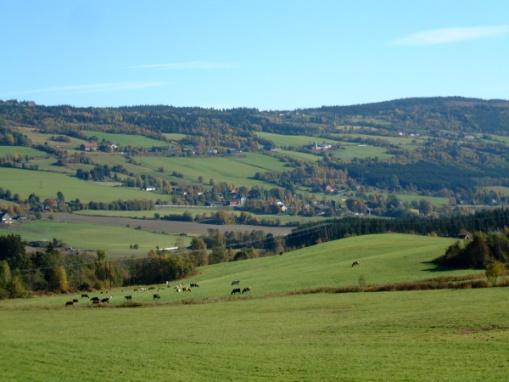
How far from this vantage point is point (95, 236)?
11569cm

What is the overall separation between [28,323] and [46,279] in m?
37.3

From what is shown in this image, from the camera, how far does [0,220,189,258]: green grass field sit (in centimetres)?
11019

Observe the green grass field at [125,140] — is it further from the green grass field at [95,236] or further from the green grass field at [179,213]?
the green grass field at [95,236]

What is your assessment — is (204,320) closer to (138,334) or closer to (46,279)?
(138,334)

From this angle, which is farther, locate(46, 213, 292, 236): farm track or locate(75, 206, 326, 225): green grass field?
locate(75, 206, 326, 225): green grass field

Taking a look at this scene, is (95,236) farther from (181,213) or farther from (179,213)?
(181,213)

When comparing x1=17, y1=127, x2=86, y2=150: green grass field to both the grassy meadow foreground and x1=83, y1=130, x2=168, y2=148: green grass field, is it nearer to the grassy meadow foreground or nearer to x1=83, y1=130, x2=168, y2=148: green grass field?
x1=83, y1=130, x2=168, y2=148: green grass field

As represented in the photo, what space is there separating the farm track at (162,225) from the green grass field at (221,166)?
39.4 meters

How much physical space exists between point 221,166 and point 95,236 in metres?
75.0

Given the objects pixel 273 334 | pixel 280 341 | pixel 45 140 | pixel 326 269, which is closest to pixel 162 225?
pixel 326 269

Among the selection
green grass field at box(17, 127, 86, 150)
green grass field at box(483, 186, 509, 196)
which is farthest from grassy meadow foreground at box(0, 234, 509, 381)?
green grass field at box(17, 127, 86, 150)

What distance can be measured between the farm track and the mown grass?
2738 inches

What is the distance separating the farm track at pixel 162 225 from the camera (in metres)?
125

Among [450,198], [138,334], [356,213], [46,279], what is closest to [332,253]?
[46,279]
